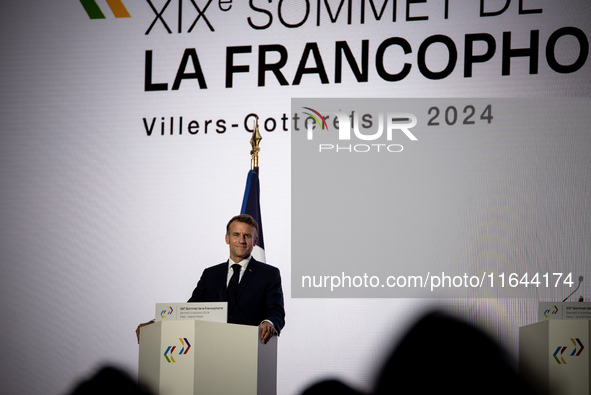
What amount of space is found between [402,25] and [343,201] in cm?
146

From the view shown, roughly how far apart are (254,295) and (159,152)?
158cm

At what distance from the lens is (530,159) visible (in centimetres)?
487

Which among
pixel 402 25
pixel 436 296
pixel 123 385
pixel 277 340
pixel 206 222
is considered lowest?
pixel 123 385

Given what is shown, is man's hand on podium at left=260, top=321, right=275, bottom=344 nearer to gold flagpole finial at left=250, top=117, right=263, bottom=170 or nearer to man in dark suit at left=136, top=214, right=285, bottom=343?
man in dark suit at left=136, top=214, right=285, bottom=343

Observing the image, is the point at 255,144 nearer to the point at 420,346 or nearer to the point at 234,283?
the point at 234,283

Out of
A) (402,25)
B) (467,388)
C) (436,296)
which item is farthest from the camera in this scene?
(402,25)

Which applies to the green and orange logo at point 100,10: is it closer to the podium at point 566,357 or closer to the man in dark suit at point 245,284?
the man in dark suit at point 245,284

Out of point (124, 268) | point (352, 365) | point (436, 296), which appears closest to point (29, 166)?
point (124, 268)

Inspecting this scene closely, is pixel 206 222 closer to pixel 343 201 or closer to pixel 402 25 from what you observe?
pixel 343 201

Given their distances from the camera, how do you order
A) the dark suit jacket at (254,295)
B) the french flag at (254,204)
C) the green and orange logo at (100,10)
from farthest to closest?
the green and orange logo at (100,10), the french flag at (254,204), the dark suit jacket at (254,295)

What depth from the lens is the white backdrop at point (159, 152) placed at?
4969 mm

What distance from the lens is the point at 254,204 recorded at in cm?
515

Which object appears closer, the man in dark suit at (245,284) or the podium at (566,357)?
the podium at (566,357)

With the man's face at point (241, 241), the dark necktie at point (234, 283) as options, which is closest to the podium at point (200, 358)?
the dark necktie at point (234, 283)
